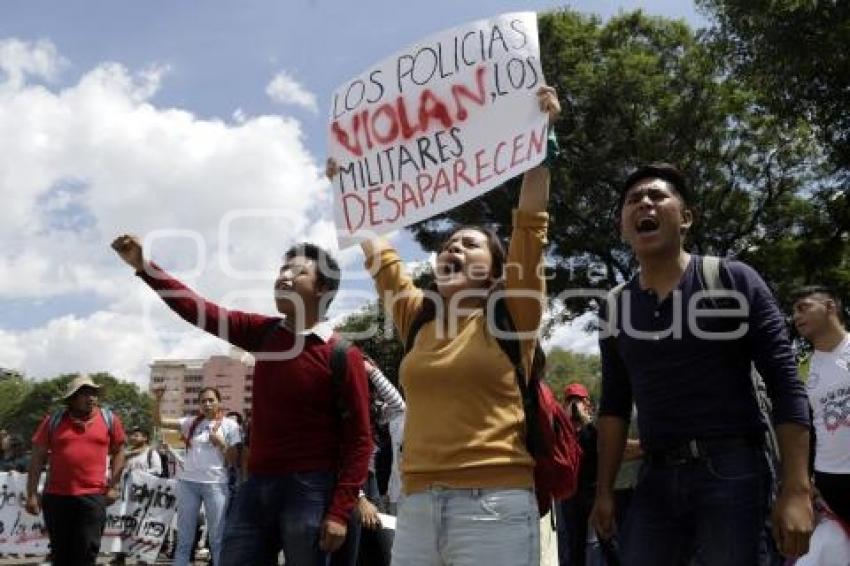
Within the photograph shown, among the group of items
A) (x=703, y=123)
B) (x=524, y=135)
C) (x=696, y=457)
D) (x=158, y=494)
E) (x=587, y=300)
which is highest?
(x=703, y=123)

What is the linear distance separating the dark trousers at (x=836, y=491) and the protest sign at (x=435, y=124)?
268 centimetres

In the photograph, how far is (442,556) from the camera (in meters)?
2.75

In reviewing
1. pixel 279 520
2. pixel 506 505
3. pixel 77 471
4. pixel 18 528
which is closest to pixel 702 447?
pixel 506 505

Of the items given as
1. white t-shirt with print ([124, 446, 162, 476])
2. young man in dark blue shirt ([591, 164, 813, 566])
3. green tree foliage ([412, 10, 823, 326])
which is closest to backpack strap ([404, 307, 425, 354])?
young man in dark blue shirt ([591, 164, 813, 566])

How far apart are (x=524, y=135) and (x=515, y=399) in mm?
1050

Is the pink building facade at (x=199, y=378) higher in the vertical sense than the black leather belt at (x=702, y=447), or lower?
higher

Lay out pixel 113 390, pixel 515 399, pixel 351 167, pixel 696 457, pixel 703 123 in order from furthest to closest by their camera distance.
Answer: pixel 113 390 < pixel 703 123 < pixel 351 167 < pixel 515 399 < pixel 696 457

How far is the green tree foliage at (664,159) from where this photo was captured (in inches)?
867

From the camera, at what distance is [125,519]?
1175cm

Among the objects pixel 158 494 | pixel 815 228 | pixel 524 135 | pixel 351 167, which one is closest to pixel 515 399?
pixel 524 135

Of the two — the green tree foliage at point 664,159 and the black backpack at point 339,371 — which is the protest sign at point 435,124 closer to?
the black backpack at point 339,371

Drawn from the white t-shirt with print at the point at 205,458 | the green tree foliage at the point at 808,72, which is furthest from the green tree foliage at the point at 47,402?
the white t-shirt with print at the point at 205,458

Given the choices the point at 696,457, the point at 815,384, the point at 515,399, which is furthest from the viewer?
the point at 815,384

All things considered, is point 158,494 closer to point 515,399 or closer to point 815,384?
point 815,384
